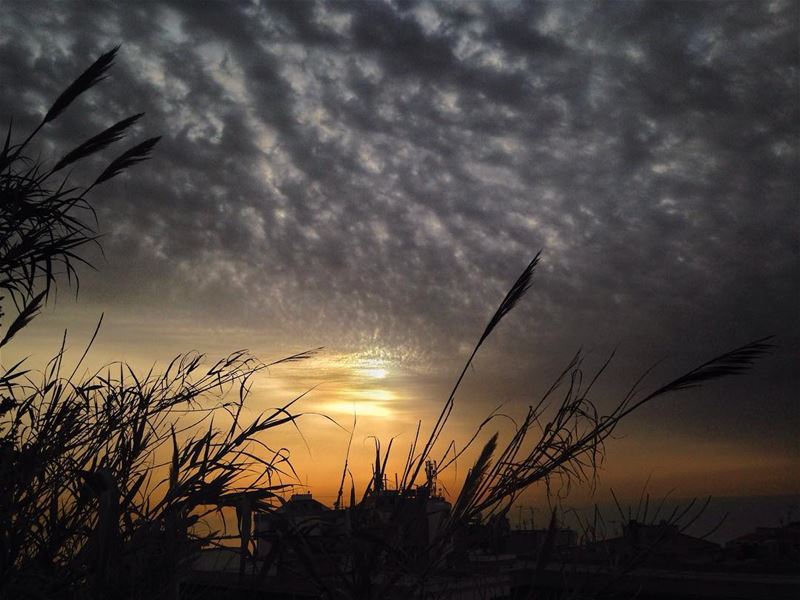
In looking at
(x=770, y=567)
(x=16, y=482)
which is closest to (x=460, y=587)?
(x=16, y=482)

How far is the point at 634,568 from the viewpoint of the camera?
153cm

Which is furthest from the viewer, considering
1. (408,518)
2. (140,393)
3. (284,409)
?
(140,393)

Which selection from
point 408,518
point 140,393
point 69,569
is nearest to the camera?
point 69,569

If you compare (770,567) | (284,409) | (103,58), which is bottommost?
(770,567)

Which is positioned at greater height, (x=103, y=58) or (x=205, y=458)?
(x=103, y=58)

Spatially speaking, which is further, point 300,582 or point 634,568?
point 300,582

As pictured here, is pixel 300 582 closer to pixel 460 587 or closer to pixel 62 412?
pixel 460 587

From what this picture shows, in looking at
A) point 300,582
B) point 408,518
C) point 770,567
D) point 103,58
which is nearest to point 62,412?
point 300,582

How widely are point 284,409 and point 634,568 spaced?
3.52 feet

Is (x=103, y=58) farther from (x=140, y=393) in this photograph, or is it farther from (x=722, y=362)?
(x=722, y=362)

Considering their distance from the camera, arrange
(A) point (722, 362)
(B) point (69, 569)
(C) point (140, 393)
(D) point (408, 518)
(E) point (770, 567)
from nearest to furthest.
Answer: (B) point (69, 569)
(D) point (408, 518)
(A) point (722, 362)
(C) point (140, 393)
(E) point (770, 567)

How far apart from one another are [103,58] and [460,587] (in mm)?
2880

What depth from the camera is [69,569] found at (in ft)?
4.88

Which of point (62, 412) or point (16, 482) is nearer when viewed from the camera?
point (16, 482)
